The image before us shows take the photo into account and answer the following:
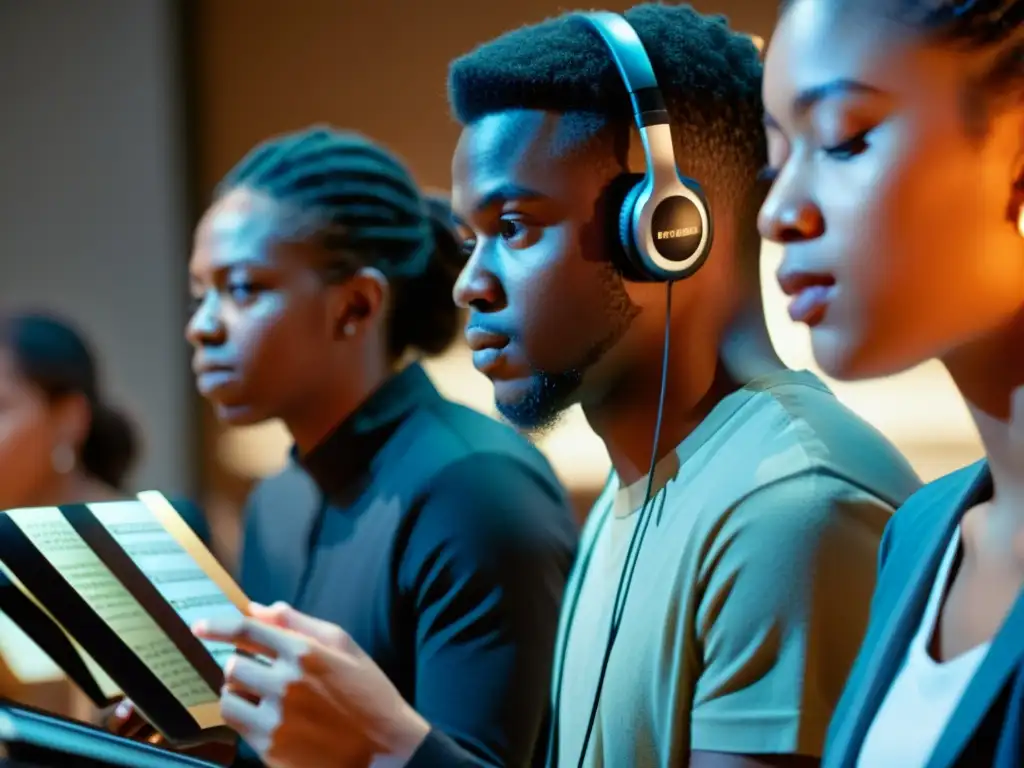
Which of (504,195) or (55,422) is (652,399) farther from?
(55,422)

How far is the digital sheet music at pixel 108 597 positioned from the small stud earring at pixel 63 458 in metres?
0.80

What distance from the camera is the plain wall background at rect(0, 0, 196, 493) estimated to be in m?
2.31

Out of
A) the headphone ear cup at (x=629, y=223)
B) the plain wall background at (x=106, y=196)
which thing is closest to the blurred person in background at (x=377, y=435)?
the headphone ear cup at (x=629, y=223)

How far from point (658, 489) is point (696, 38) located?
1.08 ft

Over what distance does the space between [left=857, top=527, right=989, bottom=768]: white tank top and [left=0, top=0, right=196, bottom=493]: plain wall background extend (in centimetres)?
175

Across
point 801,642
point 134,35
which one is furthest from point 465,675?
point 134,35

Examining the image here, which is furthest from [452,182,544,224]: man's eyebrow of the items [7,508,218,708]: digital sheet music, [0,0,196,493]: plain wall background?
[0,0,196,493]: plain wall background

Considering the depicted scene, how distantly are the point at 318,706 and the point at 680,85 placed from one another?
529 mm

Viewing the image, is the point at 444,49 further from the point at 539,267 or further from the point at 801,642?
the point at 801,642

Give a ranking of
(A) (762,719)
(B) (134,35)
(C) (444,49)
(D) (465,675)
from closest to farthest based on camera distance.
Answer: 1. (A) (762,719)
2. (D) (465,675)
3. (C) (444,49)
4. (B) (134,35)

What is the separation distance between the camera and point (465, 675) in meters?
1.07

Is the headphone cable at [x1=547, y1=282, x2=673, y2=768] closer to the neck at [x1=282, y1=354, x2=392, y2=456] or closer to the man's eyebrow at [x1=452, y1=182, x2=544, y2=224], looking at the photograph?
the man's eyebrow at [x1=452, y1=182, x2=544, y2=224]

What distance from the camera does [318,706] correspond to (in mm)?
938

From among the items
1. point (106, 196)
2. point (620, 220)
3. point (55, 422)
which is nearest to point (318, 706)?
point (620, 220)
